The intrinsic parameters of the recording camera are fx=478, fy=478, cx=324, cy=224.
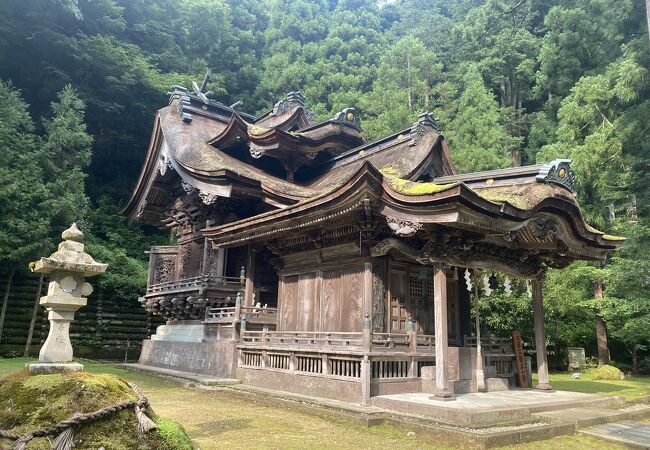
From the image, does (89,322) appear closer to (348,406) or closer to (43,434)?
(348,406)

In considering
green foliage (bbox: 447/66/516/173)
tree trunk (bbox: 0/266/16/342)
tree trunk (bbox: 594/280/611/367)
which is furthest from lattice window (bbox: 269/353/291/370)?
green foliage (bbox: 447/66/516/173)

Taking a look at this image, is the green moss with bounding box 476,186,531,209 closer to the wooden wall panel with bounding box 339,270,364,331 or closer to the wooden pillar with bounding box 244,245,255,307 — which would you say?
the wooden wall panel with bounding box 339,270,364,331

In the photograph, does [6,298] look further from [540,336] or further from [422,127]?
[540,336]

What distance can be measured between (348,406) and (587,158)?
54.9 feet

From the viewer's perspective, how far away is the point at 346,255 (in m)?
11.2

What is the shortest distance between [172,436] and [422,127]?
1073 cm

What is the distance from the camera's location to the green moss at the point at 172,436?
445 cm

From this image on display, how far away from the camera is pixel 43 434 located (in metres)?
3.96

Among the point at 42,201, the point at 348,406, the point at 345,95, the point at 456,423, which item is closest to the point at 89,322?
the point at 42,201

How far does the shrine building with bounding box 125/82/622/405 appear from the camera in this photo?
8.86 metres

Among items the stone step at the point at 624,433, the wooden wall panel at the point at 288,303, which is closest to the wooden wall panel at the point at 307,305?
the wooden wall panel at the point at 288,303

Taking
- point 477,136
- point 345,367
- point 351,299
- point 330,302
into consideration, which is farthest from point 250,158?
point 477,136

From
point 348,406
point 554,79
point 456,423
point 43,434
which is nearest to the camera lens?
point 43,434

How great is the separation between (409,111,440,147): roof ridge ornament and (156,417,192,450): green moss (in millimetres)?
10240
